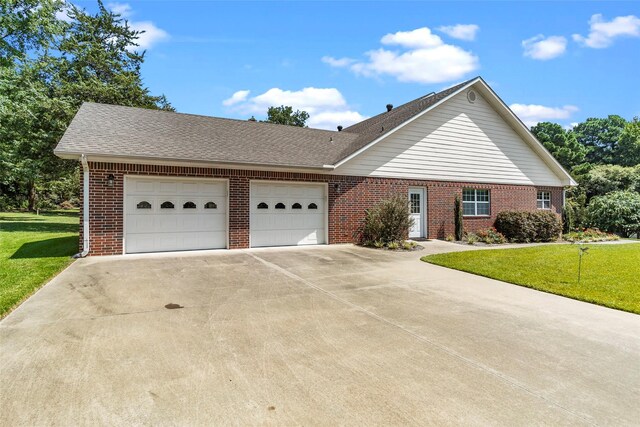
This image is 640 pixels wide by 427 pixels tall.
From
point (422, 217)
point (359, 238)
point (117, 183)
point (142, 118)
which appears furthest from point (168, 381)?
point (422, 217)

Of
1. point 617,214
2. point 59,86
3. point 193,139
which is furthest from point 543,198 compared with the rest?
point 59,86

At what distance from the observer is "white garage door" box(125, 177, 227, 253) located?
31.9 ft

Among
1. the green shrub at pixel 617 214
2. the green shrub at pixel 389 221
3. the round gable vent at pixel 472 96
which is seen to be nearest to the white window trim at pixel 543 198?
the green shrub at pixel 617 214

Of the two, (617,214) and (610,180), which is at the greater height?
(610,180)

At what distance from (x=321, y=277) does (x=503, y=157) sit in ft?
40.6

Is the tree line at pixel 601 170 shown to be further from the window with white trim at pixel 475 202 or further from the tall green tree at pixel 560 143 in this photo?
the window with white trim at pixel 475 202

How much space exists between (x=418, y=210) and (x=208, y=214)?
8.25m

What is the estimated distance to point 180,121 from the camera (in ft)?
41.6

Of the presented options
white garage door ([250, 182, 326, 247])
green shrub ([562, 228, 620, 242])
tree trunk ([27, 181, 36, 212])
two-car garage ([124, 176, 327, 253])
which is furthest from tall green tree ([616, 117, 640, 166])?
tree trunk ([27, 181, 36, 212])

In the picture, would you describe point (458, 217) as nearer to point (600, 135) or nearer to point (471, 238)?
point (471, 238)

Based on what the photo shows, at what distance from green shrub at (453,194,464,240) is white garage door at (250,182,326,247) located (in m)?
5.90

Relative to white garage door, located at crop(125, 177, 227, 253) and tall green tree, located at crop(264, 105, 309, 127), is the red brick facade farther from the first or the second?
tall green tree, located at crop(264, 105, 309, 127)

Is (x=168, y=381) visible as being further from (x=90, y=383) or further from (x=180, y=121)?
(x=180, y=121)

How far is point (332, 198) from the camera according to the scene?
12461 mm
